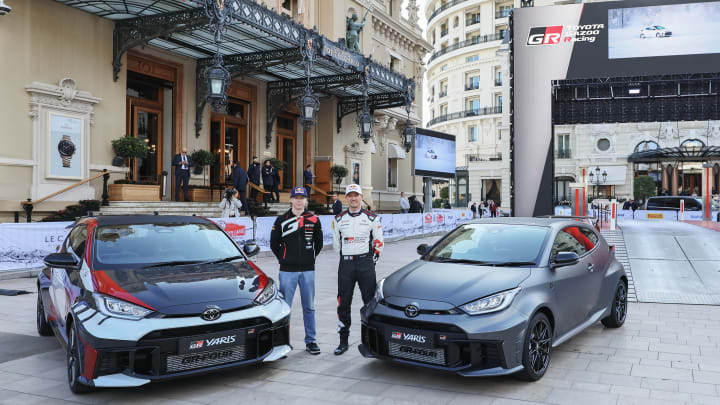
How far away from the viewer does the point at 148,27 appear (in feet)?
50.8

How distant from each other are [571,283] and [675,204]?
38.0m

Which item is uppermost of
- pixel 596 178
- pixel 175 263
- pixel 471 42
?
pixel 471 42

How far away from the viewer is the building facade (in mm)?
14141

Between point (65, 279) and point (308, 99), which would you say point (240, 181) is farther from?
point (65, 279)

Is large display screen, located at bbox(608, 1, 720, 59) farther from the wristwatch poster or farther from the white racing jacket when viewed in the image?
the wristwatch poster

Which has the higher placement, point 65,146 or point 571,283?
point 65,146

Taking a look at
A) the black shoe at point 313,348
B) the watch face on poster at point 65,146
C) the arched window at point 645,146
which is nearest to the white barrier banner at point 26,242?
the watch face on poster at point 65,146

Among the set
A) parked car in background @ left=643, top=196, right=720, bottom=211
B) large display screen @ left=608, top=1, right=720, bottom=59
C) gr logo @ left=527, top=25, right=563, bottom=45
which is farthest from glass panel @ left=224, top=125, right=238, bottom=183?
parked car in background @ left=643, top=196, right=720, bottom=211

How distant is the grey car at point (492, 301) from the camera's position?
14.8 feet

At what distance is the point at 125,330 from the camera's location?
163 inches

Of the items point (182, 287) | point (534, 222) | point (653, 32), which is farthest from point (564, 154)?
point (182, 287)

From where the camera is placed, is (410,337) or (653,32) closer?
(410,337)

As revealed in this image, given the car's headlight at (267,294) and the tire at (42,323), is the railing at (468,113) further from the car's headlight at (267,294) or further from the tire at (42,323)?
the car's headlight at (267,294)

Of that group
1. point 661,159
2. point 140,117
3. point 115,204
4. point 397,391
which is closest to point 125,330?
point 397,391
